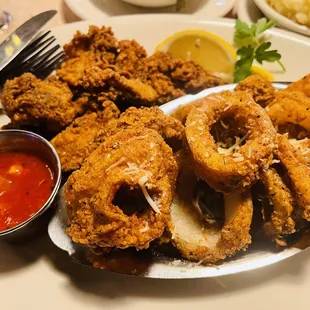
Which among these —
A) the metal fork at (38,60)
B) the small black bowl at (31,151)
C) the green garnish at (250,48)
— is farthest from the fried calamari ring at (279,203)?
the metal fork at (38,60)

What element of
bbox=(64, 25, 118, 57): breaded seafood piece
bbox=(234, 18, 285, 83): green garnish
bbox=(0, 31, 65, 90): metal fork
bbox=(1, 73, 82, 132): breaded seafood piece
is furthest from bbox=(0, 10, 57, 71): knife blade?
bbox=(234, 18, 285, 83): green garnish

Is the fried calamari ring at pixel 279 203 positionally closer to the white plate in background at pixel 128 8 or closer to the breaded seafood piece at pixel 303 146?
the breaded seafood piece at pixel 303 146

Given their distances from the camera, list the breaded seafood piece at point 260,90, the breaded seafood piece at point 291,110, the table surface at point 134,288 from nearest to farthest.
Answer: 1. the table surface at point 134,288
2. the breaded seafood piece at point 291,110
3. the breaded seafood piece at point 260,90

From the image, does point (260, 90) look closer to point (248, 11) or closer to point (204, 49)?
point (204, 49)

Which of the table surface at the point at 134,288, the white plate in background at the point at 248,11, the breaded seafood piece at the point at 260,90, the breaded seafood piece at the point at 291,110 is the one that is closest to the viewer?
the table surface at the point at 134,288

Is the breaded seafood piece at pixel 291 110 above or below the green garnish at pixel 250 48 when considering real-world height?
above

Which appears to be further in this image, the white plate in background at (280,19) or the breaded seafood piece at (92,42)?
the white plate in background at (280,19)
